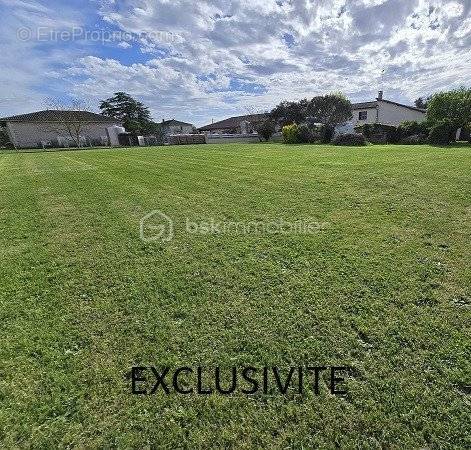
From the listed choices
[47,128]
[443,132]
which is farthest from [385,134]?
[47,128]

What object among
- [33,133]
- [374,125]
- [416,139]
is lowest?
[416,139]

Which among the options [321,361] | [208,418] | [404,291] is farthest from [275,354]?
[404,291]

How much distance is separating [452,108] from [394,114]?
76.4 ft

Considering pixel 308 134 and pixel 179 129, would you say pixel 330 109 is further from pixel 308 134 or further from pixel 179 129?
pixel 179 129

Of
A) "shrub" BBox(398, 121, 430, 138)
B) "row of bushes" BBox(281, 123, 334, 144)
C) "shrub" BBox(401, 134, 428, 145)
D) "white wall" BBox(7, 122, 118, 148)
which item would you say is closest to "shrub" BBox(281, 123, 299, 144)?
"row of bushes" BBox(281, 123, 334, 144)

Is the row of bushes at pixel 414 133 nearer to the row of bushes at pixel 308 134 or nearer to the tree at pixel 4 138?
the row of bushes at pixel 308 134

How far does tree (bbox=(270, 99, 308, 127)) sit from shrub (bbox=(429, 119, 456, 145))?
21634mm

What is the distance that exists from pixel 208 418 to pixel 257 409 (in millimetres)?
352

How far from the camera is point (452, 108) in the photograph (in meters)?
24.7

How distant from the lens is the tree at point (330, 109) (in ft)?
138

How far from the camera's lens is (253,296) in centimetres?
348

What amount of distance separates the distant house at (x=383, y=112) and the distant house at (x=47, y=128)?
38.8m

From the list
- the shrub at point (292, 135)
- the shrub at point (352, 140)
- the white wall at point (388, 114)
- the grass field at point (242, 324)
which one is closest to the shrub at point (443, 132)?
the shrub at point (352, 140)

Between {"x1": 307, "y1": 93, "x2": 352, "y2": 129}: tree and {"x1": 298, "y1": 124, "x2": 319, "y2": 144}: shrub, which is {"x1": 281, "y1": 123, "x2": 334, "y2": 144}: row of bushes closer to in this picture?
{"x1": 298, "y1": 124, "x2": 319, "y2": 144}: shrub
